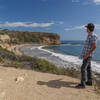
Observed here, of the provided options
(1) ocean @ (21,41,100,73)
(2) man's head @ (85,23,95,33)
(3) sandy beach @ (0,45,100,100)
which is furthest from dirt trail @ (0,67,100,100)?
(2) man's head @ (85,23,95,33)

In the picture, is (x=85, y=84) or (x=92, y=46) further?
(x=85, y=84)

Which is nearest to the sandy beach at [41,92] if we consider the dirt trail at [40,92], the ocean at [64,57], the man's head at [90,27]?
the dirt trail at [40,92]

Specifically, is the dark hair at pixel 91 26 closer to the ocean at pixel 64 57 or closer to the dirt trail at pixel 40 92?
the ocean at pixel 64 57

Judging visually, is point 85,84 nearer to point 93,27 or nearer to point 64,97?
point 64,97

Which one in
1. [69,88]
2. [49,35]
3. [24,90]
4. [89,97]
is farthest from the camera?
[49,35]

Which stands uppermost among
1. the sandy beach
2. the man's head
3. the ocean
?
the man's head

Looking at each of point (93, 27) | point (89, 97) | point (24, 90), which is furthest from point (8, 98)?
point (93, 27)

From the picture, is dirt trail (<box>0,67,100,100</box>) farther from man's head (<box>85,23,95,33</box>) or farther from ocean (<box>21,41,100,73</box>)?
man's head (<box>85,23,95,33</box>)

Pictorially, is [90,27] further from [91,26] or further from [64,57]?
[64,57]

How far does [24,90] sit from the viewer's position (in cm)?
319

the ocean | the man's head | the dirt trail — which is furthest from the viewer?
the ocean

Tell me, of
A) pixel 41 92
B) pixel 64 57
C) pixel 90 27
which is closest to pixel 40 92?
pixel 41 92

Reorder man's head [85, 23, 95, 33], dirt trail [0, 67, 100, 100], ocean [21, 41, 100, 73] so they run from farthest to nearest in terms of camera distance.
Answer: ocean [21, 41, 100, 73] < man's head [85, 23, 95, 33] < dirt trail [0, 67, 100, 100]

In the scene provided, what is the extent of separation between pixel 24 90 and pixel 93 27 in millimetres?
2937
